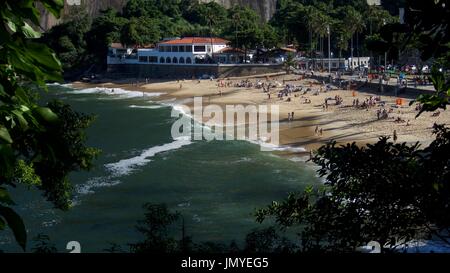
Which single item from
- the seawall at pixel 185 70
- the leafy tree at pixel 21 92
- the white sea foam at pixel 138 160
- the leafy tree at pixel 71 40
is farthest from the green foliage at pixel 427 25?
the leafy tree at pixel 71 40

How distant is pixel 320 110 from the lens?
1636 inches

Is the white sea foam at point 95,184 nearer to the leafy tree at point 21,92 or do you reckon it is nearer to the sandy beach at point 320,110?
the sandy beach at point 320,110

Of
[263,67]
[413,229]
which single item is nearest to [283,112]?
[263,67]

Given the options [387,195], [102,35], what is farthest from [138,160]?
[102,35]

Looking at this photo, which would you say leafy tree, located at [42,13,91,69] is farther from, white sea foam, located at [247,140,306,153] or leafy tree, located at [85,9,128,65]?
white sea foam, located at [247,140,306,153]

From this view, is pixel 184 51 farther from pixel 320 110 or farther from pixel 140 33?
pixel 320 110

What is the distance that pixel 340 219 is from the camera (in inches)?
145

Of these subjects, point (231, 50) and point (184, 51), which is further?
point (184, 51)

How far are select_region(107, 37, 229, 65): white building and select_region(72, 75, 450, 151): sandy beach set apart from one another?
9.29m

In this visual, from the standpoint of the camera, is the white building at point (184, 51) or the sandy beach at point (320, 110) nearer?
the sandy beach at point (320, 110)

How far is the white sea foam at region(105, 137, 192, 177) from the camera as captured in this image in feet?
87.6

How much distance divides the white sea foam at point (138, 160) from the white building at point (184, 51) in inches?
1612

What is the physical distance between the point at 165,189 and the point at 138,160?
619 centimetres

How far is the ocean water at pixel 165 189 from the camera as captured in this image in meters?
18.0
